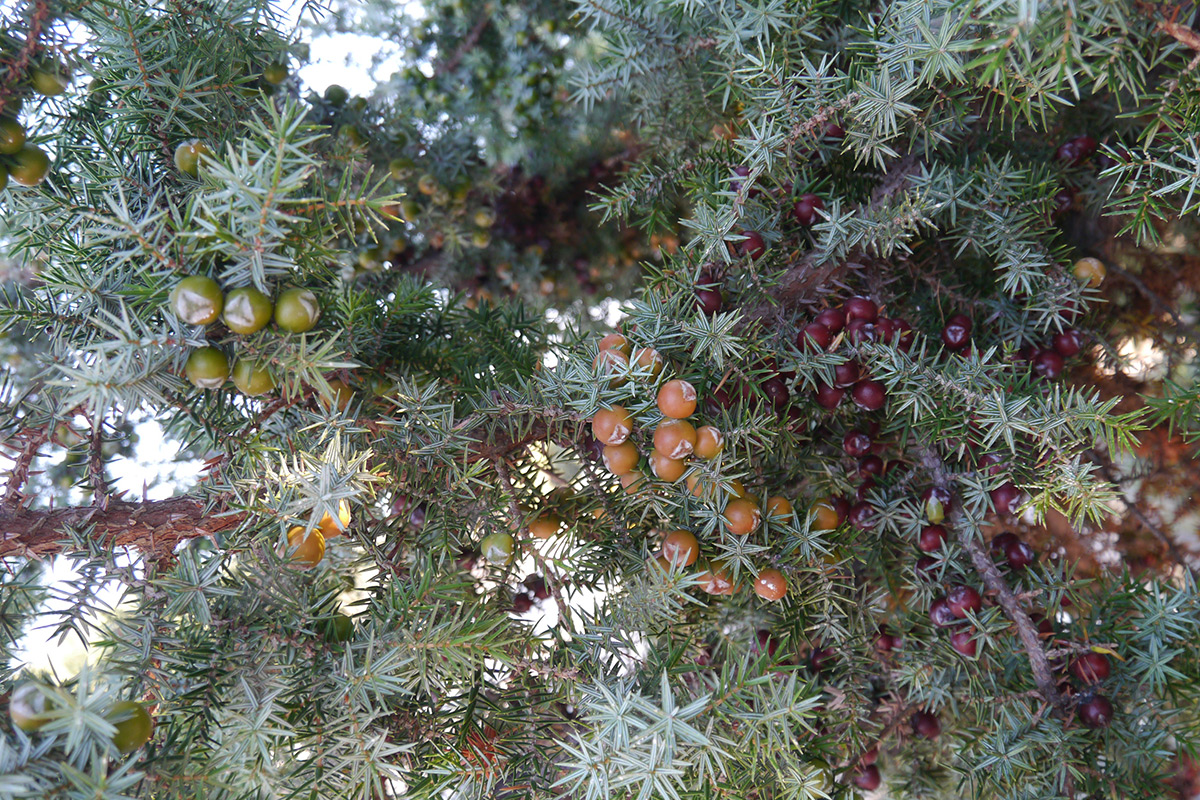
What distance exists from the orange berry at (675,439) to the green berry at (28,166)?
90 centimetres

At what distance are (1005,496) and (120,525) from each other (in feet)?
4.03

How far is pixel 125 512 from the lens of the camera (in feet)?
2.86

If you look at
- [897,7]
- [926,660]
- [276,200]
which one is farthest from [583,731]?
[897,7]

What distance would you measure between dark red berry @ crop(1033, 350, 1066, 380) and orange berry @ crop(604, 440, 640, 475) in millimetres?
729

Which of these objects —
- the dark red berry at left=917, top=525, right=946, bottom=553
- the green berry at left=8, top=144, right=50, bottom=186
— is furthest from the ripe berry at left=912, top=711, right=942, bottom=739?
the green berry at left=8, top=144, right=50, bottom=186

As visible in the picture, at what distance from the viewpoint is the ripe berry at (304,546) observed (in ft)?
2.85

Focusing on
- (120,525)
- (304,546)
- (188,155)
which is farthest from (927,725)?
(188,155)

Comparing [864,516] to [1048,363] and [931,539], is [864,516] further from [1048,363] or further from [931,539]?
[1048,363]

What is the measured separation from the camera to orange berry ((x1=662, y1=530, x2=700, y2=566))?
36.9 inches

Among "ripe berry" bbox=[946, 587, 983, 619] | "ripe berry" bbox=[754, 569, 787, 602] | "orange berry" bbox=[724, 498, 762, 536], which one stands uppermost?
"orange berry" bbox=[724, 498, 762, 536]

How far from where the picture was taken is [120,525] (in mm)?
863

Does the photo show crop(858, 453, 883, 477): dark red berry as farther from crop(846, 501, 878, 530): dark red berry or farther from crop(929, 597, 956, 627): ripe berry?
crop(929, 597, 956, 627): ripe berry

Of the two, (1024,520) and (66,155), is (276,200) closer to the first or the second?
(66,155)

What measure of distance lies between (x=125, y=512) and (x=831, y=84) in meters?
1.18
